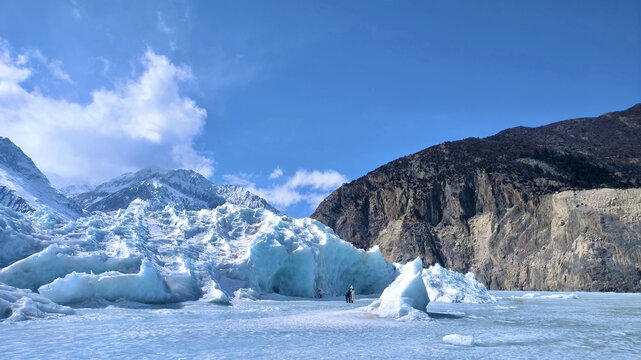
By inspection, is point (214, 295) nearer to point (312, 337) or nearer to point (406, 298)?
point (406, 298)

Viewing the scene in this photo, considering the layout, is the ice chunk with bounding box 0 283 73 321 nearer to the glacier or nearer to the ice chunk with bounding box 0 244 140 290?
the glacier

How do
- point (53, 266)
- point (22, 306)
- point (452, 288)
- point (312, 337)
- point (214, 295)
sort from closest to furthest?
point (312, 337)
point (22, 306)
point (53, 266)
point (214, 295)
point (452, 288)

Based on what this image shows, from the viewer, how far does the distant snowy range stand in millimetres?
10125

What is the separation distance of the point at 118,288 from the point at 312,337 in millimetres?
13442

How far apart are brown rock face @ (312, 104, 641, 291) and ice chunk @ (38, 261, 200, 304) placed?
1983 inches

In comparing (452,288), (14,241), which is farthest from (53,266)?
(452,288)

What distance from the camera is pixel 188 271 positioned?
24.5 meters

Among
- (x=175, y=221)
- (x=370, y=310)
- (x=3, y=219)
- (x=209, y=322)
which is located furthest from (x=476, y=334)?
(x=175, y=221)

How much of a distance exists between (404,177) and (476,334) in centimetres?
7342

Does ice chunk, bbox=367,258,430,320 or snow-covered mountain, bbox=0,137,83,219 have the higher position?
snow-covered mountain, bbox=0,137,83,219

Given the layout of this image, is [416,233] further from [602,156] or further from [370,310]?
[370,310]

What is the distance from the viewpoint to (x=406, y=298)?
17.3 m

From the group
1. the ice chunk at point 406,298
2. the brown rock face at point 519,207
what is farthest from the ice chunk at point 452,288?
the brown rock face at point 519,207

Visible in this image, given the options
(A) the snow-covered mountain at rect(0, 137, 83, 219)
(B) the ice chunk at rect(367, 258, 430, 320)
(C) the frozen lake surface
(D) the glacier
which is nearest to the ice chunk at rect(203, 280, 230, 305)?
(D) the glacier
